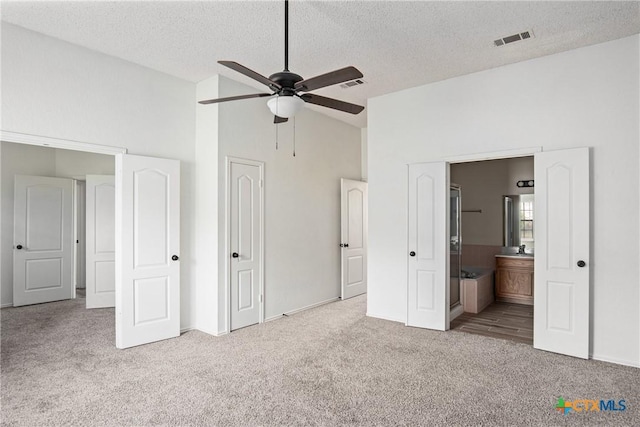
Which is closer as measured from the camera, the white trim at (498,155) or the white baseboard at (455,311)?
the white trim at (498,155)

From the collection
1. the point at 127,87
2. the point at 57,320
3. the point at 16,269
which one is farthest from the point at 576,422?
the point at 16,269

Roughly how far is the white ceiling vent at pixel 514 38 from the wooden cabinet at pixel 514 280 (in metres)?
3.58

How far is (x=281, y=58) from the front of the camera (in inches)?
157

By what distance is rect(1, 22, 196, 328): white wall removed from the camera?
328 cm

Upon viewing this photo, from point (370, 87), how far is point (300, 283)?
119 inches

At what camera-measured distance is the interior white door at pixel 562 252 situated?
11.7 ft

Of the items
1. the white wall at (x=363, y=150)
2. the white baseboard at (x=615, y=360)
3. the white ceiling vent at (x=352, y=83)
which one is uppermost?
the white ceiling vent at (x=352, y=83)

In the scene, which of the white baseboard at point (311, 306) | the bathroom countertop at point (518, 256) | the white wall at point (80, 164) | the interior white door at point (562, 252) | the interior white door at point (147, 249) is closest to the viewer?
the interior white door at point (562, 252)

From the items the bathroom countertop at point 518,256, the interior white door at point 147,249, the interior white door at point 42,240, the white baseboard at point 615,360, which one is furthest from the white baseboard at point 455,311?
the interior white door at point 42,240

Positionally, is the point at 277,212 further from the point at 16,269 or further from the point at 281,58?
the point at 16,269

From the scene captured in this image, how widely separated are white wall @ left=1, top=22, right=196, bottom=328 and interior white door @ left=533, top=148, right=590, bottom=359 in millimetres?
4049

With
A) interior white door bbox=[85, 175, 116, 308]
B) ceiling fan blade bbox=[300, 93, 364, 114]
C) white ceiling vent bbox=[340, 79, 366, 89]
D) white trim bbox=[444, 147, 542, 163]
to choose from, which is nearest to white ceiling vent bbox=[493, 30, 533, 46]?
white trim bbox=[444, 147, 542, 163]

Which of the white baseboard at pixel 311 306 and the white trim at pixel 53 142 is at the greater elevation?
the white trim at pixel 53 142

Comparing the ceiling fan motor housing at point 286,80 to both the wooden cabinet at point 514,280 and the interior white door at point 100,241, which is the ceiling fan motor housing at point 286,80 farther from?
the wooden cabinet at point 514,280
